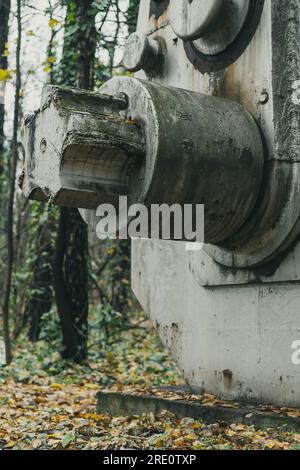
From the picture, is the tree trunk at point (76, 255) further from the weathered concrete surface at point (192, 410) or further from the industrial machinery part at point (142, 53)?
the weathered concrete surface at point (192, 410)

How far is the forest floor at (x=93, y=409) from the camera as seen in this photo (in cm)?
463

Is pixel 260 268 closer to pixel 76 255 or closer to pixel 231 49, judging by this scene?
pixel 231 49

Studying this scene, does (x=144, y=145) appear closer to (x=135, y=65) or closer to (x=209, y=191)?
(x=209, y=191)

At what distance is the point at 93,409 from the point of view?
6520 millimetres

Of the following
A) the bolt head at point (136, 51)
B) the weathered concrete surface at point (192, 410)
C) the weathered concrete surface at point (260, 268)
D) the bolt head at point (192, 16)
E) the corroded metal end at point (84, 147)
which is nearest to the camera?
the corroded metal end at point (84, 147)

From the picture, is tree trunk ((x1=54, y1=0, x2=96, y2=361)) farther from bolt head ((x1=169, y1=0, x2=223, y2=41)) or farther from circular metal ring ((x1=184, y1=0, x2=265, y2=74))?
bolt head ((x1=169, y1=0, x2=223, y2=41))

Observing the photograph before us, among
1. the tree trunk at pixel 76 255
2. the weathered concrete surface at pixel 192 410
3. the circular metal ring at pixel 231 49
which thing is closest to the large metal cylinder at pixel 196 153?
the circular metal ring at pixel 231 49

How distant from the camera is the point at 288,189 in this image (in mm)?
5141

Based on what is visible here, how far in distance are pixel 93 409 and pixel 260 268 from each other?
221 cm

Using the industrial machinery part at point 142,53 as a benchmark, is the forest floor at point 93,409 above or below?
below

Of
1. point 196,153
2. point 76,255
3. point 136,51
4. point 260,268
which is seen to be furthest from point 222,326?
point 76,255

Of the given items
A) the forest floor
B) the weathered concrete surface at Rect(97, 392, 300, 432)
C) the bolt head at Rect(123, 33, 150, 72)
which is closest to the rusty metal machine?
the weathered concrete surface at Rect(97, 392, 300, 432)

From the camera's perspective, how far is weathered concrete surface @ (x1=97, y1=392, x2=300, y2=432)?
15.5 feet

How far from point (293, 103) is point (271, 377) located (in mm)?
1999
